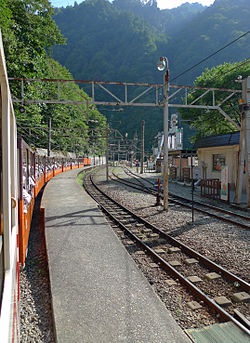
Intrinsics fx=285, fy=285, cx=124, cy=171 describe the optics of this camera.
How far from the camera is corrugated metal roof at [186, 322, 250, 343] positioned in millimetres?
3246

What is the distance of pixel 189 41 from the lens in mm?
103812

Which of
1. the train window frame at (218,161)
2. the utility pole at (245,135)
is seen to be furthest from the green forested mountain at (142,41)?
the utility pole at (245,135)

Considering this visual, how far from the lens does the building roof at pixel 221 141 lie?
1608 cm

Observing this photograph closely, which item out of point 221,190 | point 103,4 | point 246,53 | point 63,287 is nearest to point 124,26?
point 103,4

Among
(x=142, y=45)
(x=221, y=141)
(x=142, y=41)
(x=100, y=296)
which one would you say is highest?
(x=142, y=41)

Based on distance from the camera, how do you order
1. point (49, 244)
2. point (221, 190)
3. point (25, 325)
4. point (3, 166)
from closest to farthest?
point (3, 166) → point (25, 325) → point (49, 244) → point (221, 190)

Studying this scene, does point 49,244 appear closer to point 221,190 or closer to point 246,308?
point 246,308

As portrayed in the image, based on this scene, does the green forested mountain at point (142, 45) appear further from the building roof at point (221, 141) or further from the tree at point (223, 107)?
the building roof at point (221, 141)

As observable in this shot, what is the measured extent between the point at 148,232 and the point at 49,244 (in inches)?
118

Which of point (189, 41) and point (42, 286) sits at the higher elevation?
point (189, 41)

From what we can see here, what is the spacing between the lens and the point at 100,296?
4035mm

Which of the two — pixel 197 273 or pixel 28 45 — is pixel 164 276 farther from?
pixel 28 45

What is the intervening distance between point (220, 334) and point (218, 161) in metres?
16.1

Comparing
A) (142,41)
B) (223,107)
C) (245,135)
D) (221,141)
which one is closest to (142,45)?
(142,41)
